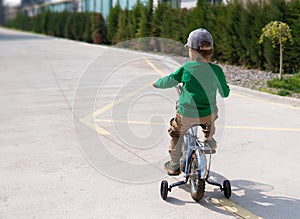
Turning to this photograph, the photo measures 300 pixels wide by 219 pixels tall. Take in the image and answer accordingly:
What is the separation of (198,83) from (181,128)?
498 millimetres

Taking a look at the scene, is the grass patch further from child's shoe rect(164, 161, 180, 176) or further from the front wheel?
the front wheel

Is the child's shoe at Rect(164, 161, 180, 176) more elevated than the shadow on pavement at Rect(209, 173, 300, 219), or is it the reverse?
the child's shoe at Rect(164, 161, 180, 176)

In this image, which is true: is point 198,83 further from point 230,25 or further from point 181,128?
point 230,25

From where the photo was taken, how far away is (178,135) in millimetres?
4535

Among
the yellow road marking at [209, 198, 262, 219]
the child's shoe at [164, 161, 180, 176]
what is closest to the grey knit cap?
the child's shoe at [164, 161, 180, 176]

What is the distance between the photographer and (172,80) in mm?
4230

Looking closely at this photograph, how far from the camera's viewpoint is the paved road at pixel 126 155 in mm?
4305

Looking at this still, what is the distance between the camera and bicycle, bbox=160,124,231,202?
418cm

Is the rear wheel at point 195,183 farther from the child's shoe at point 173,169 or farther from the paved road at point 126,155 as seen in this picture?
the child's shoe at point 173,169

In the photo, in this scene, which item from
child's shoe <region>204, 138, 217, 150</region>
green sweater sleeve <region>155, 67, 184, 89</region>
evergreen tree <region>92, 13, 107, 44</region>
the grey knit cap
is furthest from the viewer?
evergreen tree <region>92, 13, 107, 44</region>

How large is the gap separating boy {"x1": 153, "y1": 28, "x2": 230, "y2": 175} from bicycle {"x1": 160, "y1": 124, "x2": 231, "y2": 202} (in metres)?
0.12

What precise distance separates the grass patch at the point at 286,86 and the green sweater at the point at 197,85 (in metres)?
6.17

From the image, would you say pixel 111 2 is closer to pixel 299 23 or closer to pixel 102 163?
pixel 299 23

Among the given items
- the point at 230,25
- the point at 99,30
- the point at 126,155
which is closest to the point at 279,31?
the point at 230,25
